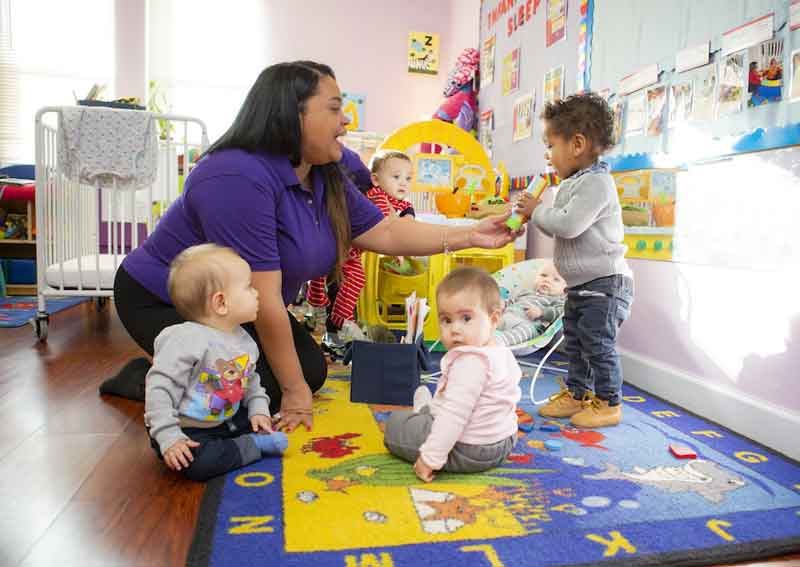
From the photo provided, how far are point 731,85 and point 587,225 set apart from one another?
0.59 m

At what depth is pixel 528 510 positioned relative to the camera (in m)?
1.18

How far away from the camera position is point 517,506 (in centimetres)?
120

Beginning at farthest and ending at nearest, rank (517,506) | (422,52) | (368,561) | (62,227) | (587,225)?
(422,52), (62,227), (587,225), (517,506), (368,561)

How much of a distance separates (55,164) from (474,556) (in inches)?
103

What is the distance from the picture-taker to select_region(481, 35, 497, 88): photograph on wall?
3.84 m

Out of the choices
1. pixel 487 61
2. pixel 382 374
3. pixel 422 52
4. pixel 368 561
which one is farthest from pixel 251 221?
pixel 422 52

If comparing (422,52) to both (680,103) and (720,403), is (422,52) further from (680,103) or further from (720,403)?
(720,403)

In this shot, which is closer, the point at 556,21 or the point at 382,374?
the point at 382,374

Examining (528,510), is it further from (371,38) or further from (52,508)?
(371,38)

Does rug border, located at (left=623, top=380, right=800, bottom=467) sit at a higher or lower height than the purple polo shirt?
lower

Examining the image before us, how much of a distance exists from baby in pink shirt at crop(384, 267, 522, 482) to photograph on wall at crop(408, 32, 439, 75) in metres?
4.07

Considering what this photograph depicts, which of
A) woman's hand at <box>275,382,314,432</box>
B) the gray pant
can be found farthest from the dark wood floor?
the gray pant

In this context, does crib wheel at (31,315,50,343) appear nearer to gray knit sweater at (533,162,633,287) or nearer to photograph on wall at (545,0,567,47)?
gray knit sweater at (533,162,633,287)

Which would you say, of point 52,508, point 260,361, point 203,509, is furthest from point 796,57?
point 52,508
